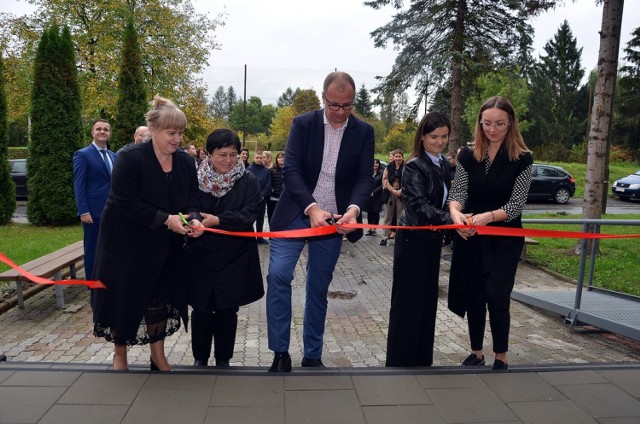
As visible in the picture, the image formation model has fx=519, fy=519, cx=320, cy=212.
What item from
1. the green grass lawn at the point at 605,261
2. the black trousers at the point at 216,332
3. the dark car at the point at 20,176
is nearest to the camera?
the black trousers at the point at 216,332

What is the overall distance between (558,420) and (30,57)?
2683 cm

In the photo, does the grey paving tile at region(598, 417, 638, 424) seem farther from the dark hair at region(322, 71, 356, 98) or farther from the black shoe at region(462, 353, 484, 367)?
the dark hair at region(322, 71, 356, 98)

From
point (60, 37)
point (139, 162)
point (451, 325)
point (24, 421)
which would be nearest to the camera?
point (24, 421)

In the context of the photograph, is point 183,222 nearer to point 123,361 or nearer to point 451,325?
point 123,361

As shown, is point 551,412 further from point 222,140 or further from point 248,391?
point 222,140

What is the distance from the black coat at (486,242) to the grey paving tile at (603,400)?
2.55 feet

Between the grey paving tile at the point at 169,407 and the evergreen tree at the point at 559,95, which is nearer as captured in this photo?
the grey paving tile at the point at 169,407

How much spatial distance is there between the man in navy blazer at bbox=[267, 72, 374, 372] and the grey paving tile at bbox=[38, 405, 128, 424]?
1032 mm

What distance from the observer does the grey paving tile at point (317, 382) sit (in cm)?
323

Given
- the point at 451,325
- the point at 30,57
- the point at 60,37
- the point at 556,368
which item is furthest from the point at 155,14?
the point at 556,368

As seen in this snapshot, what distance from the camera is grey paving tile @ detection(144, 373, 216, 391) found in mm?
3194

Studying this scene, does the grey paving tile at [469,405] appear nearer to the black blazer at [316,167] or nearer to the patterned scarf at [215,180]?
the black blazer at [316,167]

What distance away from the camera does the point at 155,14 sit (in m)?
25.0

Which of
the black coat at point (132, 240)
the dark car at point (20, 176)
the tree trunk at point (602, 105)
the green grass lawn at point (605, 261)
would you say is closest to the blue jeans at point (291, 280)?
the black coat at point (132, 240)
